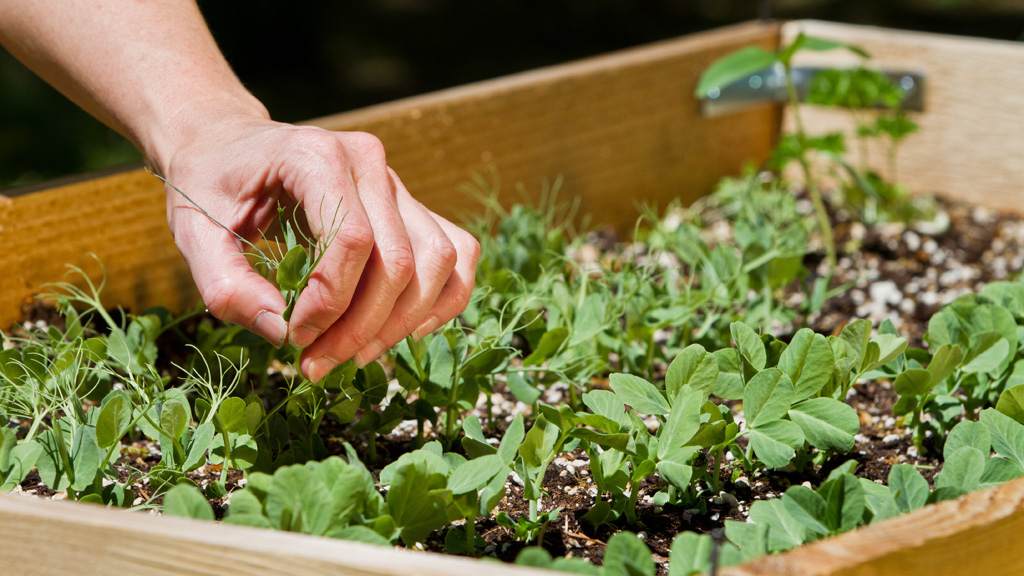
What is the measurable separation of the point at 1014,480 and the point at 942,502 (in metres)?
0.07

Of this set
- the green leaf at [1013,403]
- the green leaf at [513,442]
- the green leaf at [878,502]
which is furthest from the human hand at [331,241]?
the green leaf at [1013,403]

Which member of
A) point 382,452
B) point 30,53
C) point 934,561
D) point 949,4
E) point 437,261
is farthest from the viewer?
point 949,4

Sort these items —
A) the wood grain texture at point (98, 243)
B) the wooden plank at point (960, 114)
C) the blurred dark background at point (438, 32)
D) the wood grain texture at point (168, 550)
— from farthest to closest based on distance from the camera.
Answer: the blurred dark background at point (438, 32)
the wooden plank at point (960, 114)
the wood grain texture at point (98, 243)
the wood grain texture at point (168, 550)

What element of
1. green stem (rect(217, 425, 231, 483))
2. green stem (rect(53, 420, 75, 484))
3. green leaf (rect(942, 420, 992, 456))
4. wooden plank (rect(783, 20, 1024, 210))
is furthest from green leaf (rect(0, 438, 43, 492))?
wooden plank (rect(783, 20, 1024, 210))

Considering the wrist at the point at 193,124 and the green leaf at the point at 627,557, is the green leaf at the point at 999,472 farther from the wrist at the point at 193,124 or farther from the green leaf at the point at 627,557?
the wrist at the point at 193,124

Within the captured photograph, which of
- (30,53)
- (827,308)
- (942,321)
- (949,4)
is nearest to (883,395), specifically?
(942,321)

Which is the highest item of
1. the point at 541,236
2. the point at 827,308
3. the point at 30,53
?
the point at 30,53

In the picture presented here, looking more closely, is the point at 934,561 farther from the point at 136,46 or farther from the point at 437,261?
the point at 136,46

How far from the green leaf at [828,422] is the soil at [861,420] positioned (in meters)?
0.08

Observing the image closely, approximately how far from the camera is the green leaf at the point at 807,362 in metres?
0.71

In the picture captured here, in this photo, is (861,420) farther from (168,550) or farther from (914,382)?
(168,550)

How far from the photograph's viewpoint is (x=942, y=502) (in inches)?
22.5

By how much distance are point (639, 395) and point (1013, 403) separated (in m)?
0.30

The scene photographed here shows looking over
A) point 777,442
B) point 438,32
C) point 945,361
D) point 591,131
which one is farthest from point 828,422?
point 438,32
